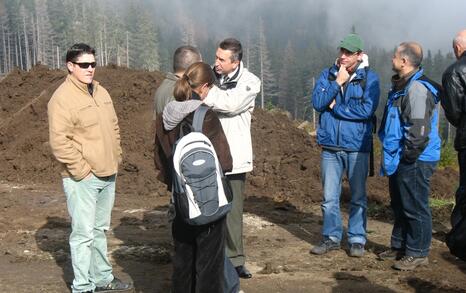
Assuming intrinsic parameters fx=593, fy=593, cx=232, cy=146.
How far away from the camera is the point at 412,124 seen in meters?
5.46

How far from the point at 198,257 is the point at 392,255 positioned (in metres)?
Result: 2.82

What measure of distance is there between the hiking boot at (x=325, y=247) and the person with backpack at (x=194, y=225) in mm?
2346

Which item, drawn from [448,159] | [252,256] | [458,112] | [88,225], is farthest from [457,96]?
[448,159]

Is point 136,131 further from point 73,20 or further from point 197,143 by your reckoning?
point 73,20

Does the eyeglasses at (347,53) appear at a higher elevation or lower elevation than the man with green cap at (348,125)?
Result: higher

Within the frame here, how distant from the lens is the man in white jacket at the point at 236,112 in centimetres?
500

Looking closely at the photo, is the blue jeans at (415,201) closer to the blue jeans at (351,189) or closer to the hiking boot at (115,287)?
the blue jeans at (351,189)

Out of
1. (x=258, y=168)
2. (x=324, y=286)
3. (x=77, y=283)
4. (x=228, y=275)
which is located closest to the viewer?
(x=228, y=275)

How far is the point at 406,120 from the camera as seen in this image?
5531mm

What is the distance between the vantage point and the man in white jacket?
5000 millimetres

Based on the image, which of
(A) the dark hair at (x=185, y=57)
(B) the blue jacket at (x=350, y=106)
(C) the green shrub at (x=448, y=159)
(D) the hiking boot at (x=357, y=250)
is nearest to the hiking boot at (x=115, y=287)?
(A) the dark hair at (x=185, y=57)

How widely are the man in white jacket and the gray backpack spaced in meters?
1.01

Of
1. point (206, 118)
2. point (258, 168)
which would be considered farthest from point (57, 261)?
point (258, 168)

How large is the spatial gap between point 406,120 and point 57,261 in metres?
3.81
